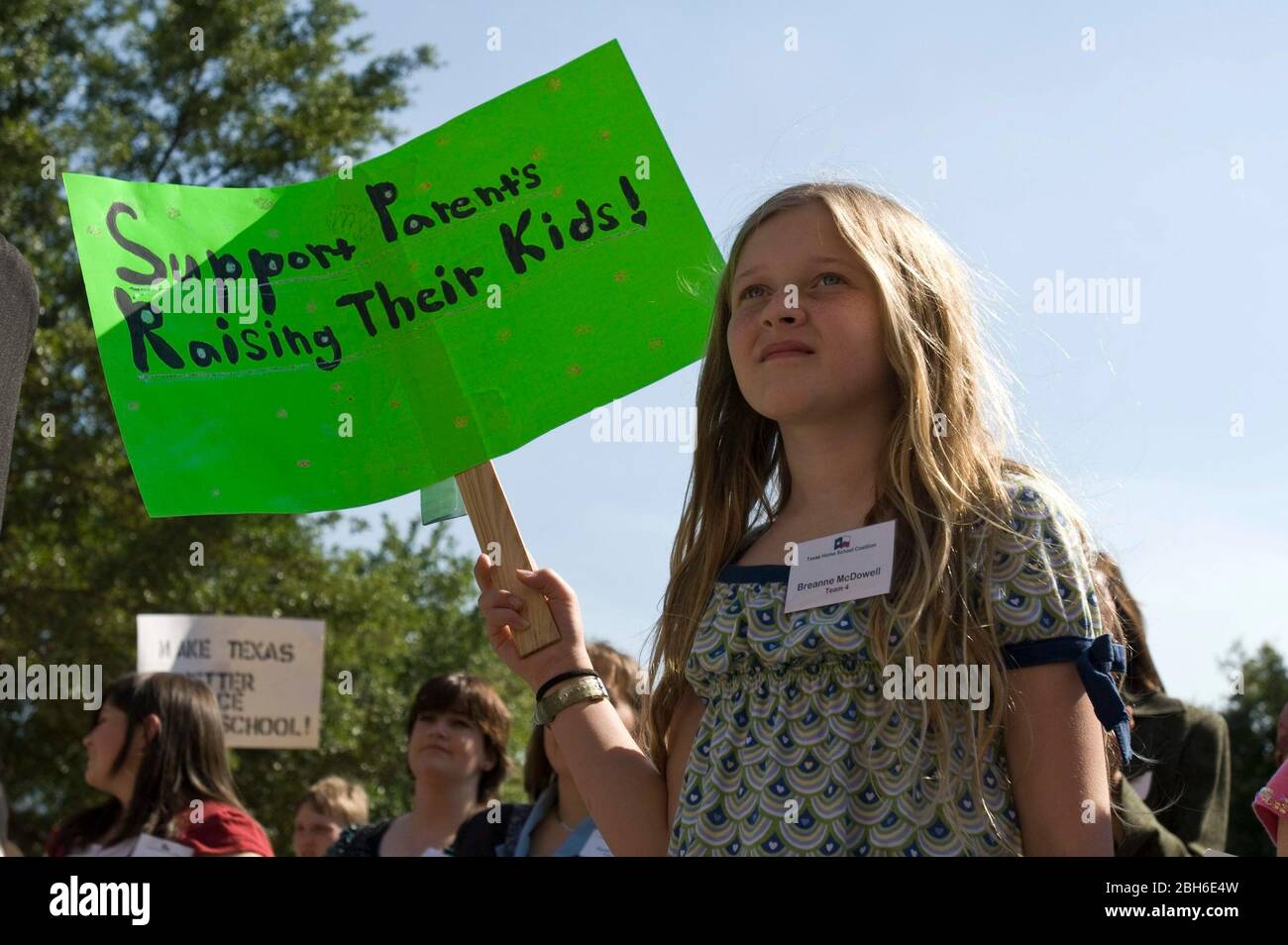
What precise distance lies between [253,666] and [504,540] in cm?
743

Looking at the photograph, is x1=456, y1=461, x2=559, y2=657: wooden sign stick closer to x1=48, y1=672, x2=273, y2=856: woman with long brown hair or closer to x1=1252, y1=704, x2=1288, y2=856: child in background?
x1=1252, y1=704, x2=1288, y2=856: child in background

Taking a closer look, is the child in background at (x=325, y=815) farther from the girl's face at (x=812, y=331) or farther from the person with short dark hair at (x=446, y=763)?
the girl's face at (x=812, y=331)

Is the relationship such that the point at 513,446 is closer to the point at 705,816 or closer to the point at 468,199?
the point at 468,199

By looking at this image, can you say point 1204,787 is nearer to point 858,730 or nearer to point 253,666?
point 858,730

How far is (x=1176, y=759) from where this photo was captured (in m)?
3.93

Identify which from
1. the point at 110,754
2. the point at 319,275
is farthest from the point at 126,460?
the point at 319,275

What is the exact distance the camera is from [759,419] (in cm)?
255

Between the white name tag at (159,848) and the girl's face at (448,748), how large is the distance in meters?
0.99

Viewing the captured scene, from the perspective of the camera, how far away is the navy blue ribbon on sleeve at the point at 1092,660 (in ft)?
6.48

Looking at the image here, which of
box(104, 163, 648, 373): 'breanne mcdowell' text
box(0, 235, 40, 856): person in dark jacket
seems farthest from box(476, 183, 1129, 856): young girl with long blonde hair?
box(0, 235, 40, 856): person in dark jacket

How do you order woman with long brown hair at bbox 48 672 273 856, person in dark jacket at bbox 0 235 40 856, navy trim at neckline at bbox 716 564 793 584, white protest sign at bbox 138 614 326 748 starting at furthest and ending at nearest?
white protest sign at bbox 138 614 326 748 < woman with long brown hair at bbox 48 672 273 856 < navy trim at neckline at bbox 716 564 793 584 < person in dark jacket at bbox 0 235 40 856

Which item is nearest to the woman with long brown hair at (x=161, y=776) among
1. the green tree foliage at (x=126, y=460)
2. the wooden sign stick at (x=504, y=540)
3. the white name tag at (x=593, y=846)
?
the white name tag at (x=593, y=846)

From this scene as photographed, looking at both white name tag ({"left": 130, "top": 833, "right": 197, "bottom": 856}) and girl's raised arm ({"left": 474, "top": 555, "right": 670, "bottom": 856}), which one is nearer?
girl's raised arm ({"left": 474, "top": 555, "right": 670, "bottom": 856})

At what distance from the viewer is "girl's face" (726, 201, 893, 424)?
7.31 feet
